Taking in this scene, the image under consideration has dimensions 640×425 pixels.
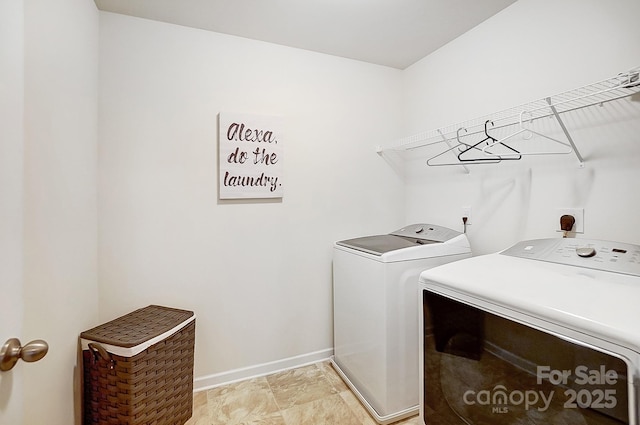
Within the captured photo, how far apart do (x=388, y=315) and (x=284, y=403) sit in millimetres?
845

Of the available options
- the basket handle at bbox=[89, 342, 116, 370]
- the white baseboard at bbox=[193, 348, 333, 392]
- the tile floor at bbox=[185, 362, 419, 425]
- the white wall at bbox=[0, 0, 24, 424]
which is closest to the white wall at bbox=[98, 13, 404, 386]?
the white baseboard at bbox=[193, 348, 333, 392]

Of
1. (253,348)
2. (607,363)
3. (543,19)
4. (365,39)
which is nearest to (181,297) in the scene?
(253,348)

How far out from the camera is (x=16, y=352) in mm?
654

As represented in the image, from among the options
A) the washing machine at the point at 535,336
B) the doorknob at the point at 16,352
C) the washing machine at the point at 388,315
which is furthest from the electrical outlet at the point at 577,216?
the doorknob at the point at 16,352

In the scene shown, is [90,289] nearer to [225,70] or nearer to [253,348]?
[253,348]

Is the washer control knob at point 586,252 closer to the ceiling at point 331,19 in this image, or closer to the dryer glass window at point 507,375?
the dryer glass window at point 507,375

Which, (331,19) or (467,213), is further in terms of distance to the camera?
(467,213)

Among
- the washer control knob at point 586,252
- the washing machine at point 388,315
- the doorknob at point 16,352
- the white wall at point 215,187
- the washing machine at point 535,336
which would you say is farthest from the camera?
the white wall at point 215,187

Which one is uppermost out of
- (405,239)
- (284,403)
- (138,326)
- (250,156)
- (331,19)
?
(331,19)

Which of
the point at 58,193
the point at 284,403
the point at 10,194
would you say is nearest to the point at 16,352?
the point at 10,194

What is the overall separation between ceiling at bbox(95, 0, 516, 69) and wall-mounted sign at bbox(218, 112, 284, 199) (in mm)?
535

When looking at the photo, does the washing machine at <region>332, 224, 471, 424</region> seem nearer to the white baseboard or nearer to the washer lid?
the washer lid

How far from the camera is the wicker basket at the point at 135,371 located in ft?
4.37

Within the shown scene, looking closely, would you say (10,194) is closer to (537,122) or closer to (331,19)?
(331,19)
